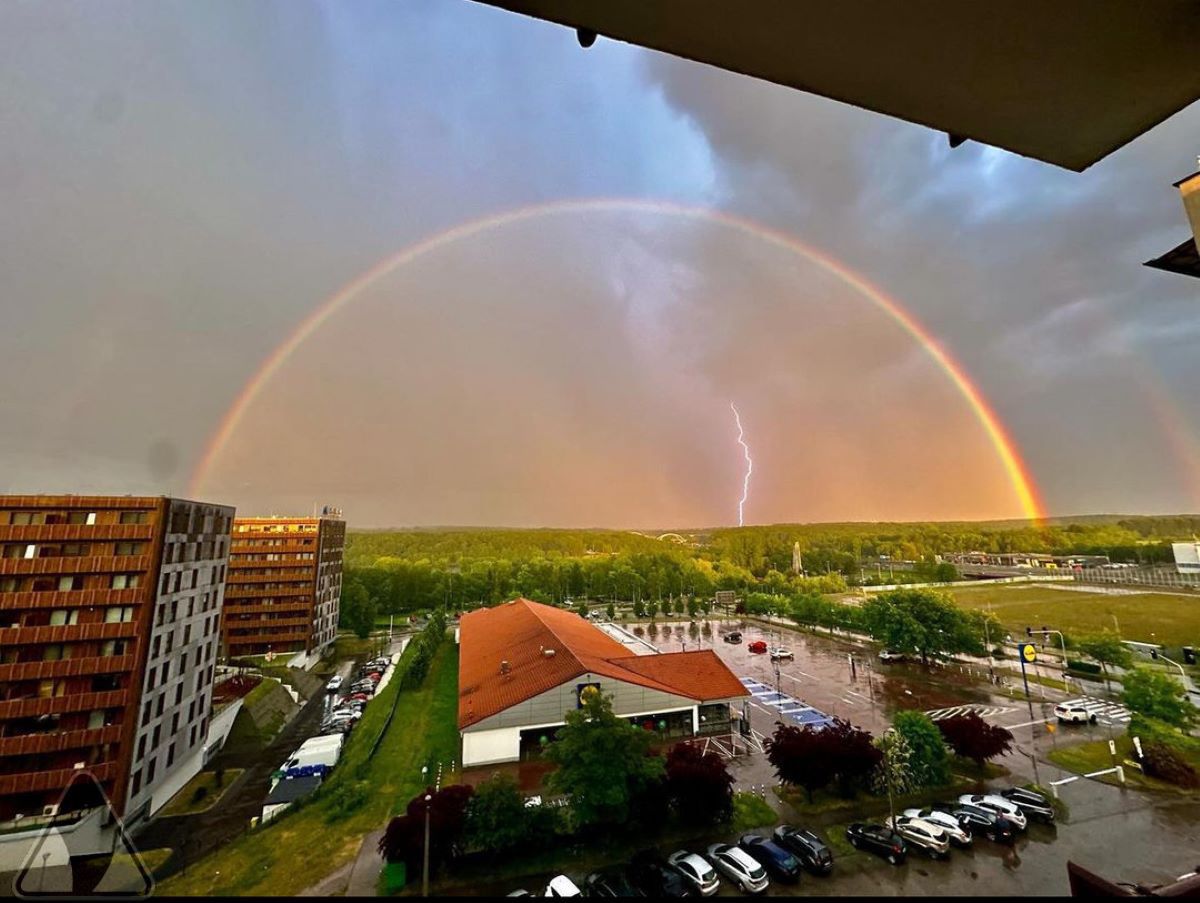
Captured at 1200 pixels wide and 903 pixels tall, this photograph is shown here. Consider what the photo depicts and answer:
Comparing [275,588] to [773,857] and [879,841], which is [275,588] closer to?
[773,857]

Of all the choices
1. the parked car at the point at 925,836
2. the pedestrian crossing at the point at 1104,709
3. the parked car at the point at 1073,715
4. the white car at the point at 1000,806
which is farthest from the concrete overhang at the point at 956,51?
the pedestrian crossing at the point at 1104,709

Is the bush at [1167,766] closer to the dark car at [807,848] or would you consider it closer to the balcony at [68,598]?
the dark car at [807,848]

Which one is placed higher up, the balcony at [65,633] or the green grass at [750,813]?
the balcony at [65,633]

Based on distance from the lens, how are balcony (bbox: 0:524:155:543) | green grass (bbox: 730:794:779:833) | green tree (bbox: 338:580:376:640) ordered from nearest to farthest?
1. green grass (bbox: 730:794:779:833)
2. balcony (bbox: 0:524:155:543)
3. green tree (bbox: 338:580:376:640)

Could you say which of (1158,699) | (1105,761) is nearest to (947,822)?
(1105,761)

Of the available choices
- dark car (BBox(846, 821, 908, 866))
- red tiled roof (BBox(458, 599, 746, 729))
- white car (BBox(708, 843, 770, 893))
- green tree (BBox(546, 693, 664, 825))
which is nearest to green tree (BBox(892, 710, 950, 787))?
dark car (BBox(846, 821, 908, 866))

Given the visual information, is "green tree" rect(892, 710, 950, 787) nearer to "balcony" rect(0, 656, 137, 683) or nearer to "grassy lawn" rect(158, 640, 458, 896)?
"grassy lawn" rect(158, 640, 458, 896)
